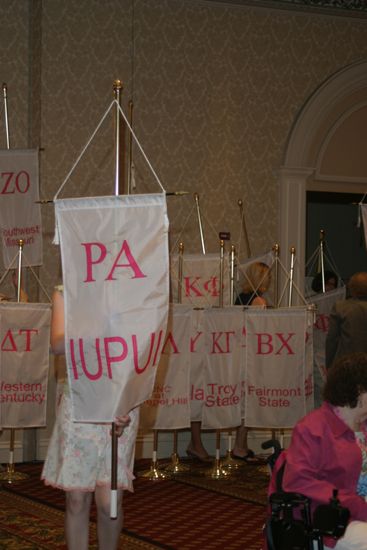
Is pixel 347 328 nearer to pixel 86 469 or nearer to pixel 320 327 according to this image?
pixel 320 327

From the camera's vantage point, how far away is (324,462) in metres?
3.56

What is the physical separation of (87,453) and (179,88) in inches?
203

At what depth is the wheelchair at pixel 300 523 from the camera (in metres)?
3.29

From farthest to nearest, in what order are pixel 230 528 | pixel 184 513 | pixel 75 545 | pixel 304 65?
1. pixel 304 65
2. pixel 184 513
3. pixel 230 528
4. pixel 75 545

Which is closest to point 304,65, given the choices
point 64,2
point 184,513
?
point 64,2

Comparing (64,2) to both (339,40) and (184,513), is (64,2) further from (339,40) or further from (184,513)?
(184,513)

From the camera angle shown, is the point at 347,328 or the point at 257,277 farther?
the point at 257,277

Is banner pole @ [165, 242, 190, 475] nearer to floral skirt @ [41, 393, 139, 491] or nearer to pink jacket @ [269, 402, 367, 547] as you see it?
floral skirt @ [41, 393, 139, 491]

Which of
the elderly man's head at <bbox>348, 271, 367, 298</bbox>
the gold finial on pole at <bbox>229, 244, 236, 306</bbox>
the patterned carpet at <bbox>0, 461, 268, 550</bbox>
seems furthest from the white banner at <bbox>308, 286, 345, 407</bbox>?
the elderly man's head at <bbox>348, 271, 367, 298</bbox>

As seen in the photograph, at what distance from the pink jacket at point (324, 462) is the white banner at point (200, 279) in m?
4.25

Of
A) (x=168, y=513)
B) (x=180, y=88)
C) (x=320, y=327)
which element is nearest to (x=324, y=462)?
(x=168, y=513)

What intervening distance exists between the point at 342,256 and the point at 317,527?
32.1ft

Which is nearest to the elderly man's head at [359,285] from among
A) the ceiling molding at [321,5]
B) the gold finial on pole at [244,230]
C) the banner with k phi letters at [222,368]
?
the banner with k phi letters at [222,368]

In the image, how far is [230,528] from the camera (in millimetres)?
5785
